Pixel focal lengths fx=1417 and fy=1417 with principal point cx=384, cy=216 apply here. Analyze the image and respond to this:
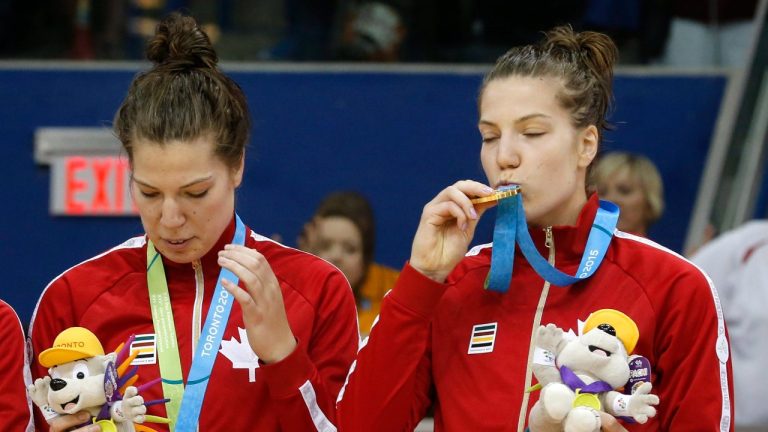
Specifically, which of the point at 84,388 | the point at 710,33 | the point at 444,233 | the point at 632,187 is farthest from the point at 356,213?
the point at 84,388

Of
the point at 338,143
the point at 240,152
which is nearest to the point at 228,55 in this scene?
the point at 338,143

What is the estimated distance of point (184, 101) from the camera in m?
3.07

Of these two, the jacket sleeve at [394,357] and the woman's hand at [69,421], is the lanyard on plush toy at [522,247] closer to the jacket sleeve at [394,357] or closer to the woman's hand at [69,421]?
the jacket sleeve at [394,357]

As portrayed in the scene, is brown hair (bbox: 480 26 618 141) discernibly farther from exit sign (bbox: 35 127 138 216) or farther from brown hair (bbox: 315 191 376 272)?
exit sign (bbox: 35 127 138 216)

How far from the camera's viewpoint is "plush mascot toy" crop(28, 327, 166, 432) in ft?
9.45

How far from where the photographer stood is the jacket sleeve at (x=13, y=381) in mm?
3006

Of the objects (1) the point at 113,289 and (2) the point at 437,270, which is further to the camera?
(1) the point at 113,289

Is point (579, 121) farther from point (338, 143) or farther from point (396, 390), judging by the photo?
point (338, 143)

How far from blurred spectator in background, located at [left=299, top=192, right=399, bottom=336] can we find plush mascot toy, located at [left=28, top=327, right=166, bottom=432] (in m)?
2.42

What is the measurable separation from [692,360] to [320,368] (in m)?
0.80

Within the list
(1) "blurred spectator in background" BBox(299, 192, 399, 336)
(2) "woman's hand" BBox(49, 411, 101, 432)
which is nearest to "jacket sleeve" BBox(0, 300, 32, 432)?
(2) "woman's hand" BBox(49, 411, 101, 432)

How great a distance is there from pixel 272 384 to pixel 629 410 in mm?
741

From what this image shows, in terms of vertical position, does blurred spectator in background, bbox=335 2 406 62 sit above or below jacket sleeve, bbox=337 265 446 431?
above

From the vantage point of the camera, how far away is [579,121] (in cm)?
300
